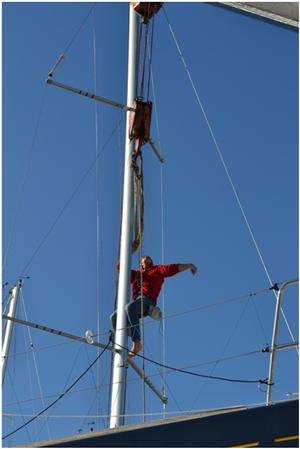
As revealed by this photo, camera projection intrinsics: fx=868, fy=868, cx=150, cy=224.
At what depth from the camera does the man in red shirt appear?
11305 mm

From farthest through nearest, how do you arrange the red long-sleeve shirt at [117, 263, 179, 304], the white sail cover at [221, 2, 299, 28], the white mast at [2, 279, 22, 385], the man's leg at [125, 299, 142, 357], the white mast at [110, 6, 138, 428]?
the white mast at [2, 279, 22, 385] < the red long-sleeve shirt at [117, 263, 179, 304] < the man's leg at [125, 299, 142, 357] < the white mast at [110, 6, 138, 428] < the white sail cover at [221, 2, 299, 28]

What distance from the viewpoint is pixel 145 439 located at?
7129 mm

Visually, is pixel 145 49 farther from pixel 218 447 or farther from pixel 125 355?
pixel 218 447

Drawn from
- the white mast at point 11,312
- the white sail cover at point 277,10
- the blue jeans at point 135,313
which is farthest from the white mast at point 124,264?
the white mast at point 11,312

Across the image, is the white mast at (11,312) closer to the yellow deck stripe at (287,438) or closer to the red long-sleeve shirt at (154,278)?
the red long-sleeve shirt at (154,278)

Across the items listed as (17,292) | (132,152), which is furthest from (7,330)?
(132,152)

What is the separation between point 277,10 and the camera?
400 inches

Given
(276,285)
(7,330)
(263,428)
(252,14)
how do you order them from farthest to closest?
(7,330)
(252,14)
(276,285)
(263,428)

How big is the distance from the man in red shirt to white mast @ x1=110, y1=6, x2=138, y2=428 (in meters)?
0.13

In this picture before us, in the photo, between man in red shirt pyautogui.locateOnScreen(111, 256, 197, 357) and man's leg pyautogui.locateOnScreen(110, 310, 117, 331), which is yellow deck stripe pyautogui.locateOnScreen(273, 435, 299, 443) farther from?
man's leg pyautogui.locateOnScreen(110, 310, 117, 331)

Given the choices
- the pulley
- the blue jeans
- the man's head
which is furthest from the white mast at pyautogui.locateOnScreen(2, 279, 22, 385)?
the pulley

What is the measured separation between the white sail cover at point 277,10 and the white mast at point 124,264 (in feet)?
11.6

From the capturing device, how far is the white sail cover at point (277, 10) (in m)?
10.1

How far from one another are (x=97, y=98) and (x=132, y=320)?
3932 mm
